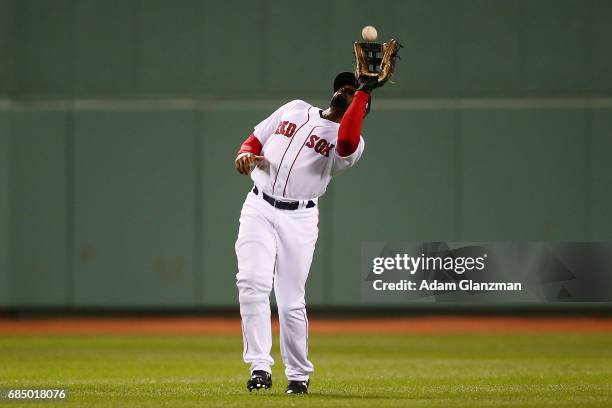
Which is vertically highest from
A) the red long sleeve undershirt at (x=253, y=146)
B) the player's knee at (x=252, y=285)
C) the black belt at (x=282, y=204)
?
the red long sleeve undershirt at (x=253, y=146)

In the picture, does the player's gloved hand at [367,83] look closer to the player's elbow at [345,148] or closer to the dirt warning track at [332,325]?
the player's elbow at [345,148]

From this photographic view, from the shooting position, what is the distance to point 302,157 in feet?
21.5

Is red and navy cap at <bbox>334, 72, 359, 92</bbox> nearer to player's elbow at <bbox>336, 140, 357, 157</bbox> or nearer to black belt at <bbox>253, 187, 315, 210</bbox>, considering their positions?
player's elbow at <bbox>336, 140, 357, 157</bbox>

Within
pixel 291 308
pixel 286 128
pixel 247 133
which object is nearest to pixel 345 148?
pixel 286 128

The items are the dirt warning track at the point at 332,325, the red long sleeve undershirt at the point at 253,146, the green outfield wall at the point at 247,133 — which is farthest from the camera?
the green outfield wall at the point at 247,133

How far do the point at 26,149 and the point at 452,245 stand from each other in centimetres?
571

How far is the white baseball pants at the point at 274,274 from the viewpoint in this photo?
6426 millimetres

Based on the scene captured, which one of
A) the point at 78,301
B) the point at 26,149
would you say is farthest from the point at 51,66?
the point at 78,301

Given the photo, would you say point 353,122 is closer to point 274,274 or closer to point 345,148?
point 345,148
